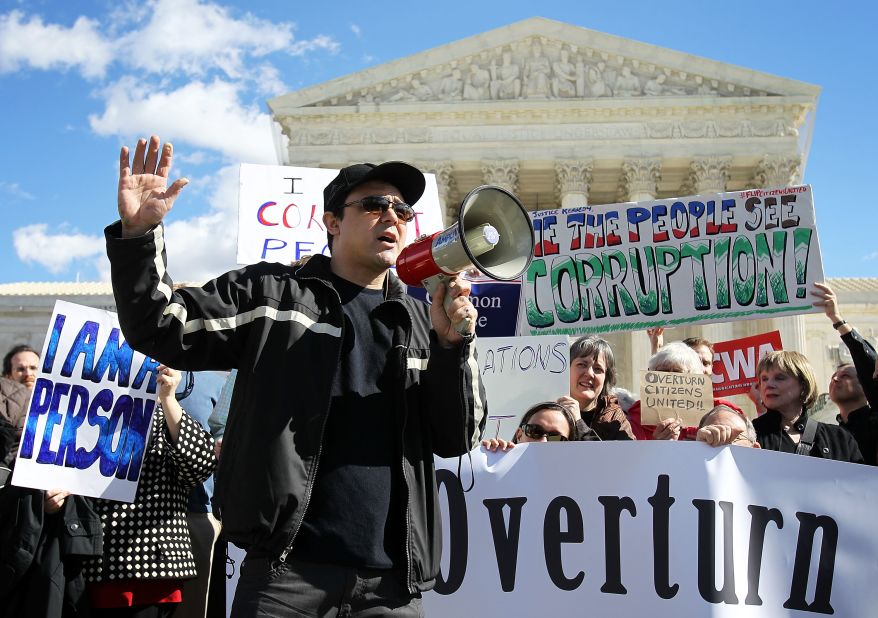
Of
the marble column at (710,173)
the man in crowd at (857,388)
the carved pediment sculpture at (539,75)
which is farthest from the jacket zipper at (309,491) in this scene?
the carved pediment sculpture at (539,75)

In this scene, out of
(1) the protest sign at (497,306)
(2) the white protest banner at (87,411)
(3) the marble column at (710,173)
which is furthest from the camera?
(3) the marble column at (710,173)

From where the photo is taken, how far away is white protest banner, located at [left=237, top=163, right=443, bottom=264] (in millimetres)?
Result: 8016

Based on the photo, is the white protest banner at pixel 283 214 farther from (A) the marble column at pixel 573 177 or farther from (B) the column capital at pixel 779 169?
(B) the column capital at pixel 779 169

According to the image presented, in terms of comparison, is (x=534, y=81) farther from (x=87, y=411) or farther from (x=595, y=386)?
(x=87, y=411)

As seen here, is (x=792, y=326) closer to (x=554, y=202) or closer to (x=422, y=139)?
(x=554, y=202)

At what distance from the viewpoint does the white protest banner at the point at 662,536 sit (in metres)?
4.05

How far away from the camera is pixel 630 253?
833 centimetres

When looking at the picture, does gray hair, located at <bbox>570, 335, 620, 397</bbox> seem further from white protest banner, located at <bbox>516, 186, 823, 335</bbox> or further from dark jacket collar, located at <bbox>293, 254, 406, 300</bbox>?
dark jacket collar, located at <bbox>293, 254, 406, 300</bbox>

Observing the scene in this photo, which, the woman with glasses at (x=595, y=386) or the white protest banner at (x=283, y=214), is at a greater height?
the white protest banner at (x=283, y=214)

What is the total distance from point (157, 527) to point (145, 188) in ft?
7.58

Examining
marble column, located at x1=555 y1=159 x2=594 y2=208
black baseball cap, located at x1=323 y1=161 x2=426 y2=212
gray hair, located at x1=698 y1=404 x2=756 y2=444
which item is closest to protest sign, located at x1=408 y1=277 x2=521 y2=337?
gray hair, located at x1=698 y1=404 x2=756 y2=444

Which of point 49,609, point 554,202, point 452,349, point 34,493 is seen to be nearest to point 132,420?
point 34,493

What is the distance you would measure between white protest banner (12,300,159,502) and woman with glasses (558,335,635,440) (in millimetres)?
2547

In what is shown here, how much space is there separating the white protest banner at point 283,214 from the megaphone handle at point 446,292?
16.9 feet
